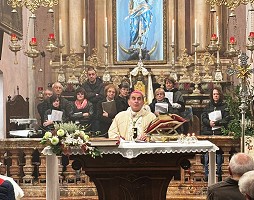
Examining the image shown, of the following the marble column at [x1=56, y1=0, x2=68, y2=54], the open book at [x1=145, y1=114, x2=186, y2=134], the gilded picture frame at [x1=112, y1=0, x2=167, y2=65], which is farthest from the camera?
the marble column at [x1=56, y1=0, x2=68, y2=54]

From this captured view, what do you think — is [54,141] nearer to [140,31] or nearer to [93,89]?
[93,89]

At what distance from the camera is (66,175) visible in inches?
464

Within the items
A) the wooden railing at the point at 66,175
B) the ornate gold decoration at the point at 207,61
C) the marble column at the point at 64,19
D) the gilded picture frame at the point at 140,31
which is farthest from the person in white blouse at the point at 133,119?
the marble column at the point at 64,19

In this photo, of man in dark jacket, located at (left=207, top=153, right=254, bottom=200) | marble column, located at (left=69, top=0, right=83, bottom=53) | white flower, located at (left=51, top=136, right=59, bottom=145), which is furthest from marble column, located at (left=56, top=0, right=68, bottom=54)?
man in dark jacket, located at (left=207, top=153, right=254, bottom=200)

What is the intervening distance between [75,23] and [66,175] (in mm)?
8985

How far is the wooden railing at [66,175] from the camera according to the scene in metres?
11.5

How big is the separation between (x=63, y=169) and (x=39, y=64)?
935 centimetres

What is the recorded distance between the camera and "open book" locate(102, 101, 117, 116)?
45.9 ft

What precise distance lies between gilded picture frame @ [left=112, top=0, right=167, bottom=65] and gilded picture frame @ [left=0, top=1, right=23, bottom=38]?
3487 mm

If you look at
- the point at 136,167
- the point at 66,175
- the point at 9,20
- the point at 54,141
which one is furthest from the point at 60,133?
the point at 9,20

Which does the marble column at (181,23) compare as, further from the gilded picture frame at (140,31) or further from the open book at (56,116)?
the open book at (56,116)

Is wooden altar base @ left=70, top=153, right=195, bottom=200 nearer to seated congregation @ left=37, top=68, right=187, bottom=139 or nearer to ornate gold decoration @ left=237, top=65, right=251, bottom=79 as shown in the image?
ornate gold decoration @ left=237, top=65, right=251, bottom=79

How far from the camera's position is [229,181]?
18.3 ft

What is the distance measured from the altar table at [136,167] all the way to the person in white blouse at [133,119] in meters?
1.32
